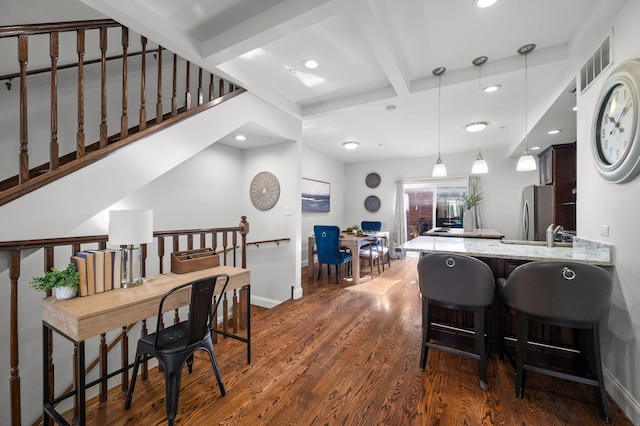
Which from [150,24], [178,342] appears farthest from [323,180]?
[178,342]

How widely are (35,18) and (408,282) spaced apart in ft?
18.5

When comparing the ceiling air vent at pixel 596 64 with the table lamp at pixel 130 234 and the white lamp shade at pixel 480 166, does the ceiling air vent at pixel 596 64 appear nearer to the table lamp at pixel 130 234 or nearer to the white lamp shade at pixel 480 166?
the white lamp shade at pixel 480 166

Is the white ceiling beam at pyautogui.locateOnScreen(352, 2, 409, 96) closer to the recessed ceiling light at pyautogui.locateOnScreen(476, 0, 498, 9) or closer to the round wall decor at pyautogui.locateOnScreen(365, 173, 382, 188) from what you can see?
the recessed ceiling light at pyautogui.locateOnScreen(476, 0, 498, 9)

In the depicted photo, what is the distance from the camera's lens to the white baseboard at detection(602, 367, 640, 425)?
152cm

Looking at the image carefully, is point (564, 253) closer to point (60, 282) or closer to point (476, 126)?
point (476, 126)

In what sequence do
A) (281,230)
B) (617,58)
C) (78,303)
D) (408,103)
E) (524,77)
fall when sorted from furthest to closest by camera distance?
(281,230), (408,103), (524,77), (617,58), (78,303)

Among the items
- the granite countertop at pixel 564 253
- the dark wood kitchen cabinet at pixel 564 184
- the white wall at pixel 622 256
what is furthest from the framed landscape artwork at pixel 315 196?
the white wall at pixel 622 256

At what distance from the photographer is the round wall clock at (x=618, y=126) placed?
4.98 ft

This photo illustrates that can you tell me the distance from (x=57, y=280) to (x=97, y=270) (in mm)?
182

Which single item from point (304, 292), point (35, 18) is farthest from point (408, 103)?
point (35, 18)

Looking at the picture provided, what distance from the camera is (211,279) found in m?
1.64

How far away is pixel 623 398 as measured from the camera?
5.35ft

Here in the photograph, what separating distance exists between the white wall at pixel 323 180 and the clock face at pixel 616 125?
444 centimetres

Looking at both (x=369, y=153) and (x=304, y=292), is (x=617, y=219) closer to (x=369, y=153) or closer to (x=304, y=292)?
(x=304, y=292)
